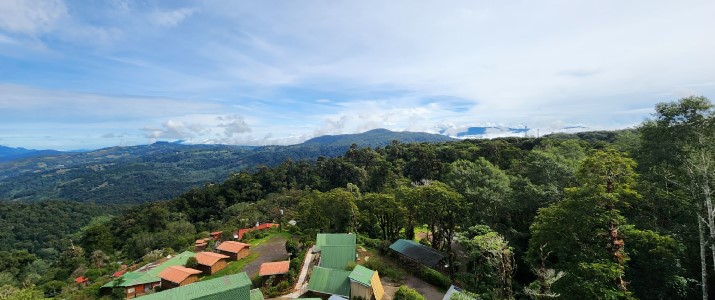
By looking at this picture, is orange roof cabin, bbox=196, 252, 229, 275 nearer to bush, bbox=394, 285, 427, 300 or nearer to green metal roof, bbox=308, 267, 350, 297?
green metal roof, bbox=308, 267, 350, 297

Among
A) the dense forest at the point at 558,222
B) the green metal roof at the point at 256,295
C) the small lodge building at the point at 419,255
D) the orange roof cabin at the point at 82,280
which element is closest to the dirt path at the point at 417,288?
the small lodge building at the point at 419,255

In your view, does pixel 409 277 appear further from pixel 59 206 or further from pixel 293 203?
pixel 59 206

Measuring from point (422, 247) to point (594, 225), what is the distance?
1799cm

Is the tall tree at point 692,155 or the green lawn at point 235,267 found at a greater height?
the tall tree at point 692,155

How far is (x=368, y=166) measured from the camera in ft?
278

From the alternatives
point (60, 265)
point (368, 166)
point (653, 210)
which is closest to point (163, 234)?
point (60, 265)

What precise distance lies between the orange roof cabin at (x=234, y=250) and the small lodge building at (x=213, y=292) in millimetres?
14109

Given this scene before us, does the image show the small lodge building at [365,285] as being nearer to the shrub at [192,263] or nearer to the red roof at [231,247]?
the red roof at [231,247]

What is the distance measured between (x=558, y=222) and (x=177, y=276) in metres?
32.8

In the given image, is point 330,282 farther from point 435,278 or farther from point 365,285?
point 435,278

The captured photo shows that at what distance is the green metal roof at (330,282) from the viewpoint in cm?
2706

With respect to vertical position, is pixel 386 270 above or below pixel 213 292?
below

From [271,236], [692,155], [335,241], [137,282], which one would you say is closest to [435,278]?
[335,241]

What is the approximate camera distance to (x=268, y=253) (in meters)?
40.5
